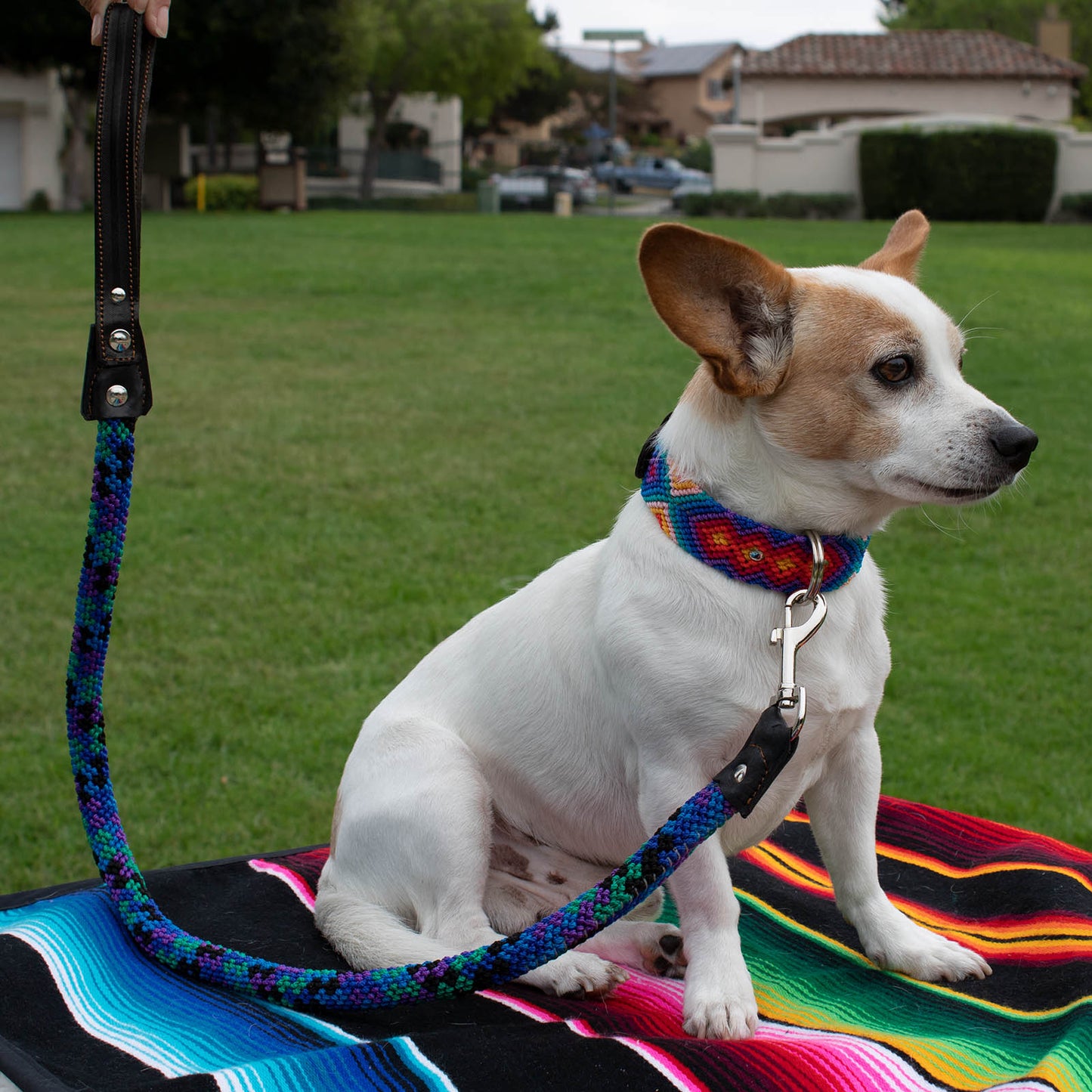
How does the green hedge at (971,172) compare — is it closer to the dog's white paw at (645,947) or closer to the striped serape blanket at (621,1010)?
the striped serape blanket at (621,1010)

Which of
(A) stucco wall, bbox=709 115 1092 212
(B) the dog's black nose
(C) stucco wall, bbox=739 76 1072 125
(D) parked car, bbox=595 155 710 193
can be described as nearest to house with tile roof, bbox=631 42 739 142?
(D) parked car, bbox=595 155 710 193

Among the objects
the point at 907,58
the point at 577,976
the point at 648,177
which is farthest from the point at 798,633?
the point at 648,177

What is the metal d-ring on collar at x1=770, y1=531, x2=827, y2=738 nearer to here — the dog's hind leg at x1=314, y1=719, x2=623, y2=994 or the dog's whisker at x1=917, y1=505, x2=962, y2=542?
the dog's whisker at x1=917, y1=505, x2=962, y2=542

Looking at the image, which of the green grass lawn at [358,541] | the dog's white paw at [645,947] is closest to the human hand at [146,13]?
the green grass lawn at [358,541]

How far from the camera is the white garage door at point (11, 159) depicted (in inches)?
1393

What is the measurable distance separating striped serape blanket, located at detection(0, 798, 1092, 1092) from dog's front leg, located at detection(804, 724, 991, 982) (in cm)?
5

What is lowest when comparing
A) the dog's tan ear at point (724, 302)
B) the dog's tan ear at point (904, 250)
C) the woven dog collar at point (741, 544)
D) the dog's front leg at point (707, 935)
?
the dog's front leg at point (707, 935)

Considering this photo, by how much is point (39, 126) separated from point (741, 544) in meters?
37.4

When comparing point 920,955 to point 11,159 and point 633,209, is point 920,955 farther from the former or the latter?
point 633,209

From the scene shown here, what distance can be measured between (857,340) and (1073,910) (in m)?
1.42

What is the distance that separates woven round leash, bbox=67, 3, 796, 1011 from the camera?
6.72 feet

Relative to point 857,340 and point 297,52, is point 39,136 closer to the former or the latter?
point 297,52

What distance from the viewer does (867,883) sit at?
263 cm

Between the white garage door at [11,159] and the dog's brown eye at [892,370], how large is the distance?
124ft
